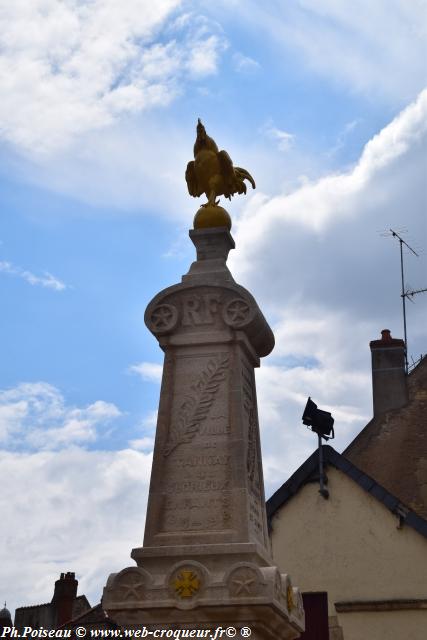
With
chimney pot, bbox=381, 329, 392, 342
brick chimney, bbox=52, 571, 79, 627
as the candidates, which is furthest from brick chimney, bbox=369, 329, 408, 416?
brick chimney, bbox=52, 571, 79, 627

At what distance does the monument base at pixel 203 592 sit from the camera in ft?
24.5

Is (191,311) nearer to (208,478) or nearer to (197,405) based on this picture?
(197,405)

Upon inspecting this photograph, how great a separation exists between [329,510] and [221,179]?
726 cm

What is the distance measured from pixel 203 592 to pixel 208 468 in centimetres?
117

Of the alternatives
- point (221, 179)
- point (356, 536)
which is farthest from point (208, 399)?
point (356, 536)

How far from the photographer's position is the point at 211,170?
9766 mm

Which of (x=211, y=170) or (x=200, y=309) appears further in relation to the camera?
(x=211, y=170)

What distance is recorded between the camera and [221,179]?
9781 millimetres

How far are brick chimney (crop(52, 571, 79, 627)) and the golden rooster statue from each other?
14.5m

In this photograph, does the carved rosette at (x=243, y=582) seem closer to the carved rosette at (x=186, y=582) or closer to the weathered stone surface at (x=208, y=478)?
the weathered stone surface at (x=208, y=478)

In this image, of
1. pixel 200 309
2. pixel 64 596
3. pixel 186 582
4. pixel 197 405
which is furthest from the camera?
pixel 64 596

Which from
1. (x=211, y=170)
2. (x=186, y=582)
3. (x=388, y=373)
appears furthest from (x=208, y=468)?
(x=388, y=373)

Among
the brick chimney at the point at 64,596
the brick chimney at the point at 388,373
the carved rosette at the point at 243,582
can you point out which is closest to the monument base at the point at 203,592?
the carved rosette at the point at 243,582

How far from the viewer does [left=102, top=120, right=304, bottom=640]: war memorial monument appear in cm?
760
